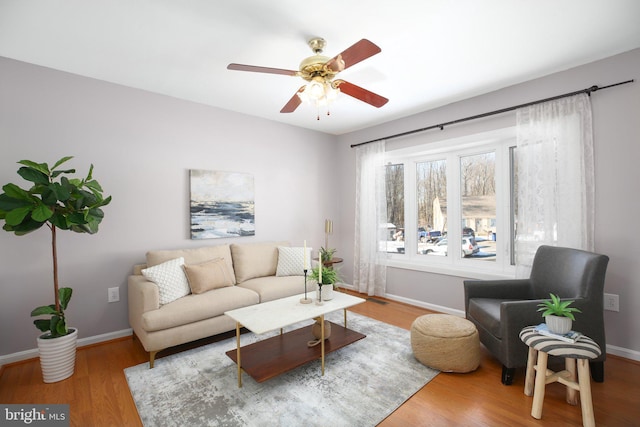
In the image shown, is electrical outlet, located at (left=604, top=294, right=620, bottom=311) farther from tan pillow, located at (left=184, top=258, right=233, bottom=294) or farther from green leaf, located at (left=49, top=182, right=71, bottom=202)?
green leaf, located at (left=49, top=182, right=71, bottom=202)

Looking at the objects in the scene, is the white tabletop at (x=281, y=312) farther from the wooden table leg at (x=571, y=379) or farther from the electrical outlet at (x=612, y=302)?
the electrical outlet at (x=612, y=302)

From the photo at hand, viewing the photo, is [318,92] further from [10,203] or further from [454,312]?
[454,312]

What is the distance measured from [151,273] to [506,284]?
3.30 meters

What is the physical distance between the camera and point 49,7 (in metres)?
1.86

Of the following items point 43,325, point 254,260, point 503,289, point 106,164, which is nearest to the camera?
point 43,325

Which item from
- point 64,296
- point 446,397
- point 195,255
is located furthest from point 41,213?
point 446,397

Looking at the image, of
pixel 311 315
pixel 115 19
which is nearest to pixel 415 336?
pixel 311 315

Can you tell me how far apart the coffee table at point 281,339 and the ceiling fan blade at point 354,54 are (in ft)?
5.99

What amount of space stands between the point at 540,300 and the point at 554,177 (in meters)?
1.30

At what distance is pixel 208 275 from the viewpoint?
2.97 m

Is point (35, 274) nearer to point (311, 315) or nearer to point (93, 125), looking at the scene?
point (93, 125)

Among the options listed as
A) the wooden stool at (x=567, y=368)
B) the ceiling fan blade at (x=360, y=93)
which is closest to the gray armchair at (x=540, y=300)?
the wooden stool at (x=567, y=368)

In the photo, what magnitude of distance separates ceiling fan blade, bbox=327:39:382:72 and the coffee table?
1.82 m

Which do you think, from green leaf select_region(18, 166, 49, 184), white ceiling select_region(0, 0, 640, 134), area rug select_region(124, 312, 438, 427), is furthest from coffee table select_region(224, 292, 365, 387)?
white ceiling select_region(0, 0, 640, 134)
